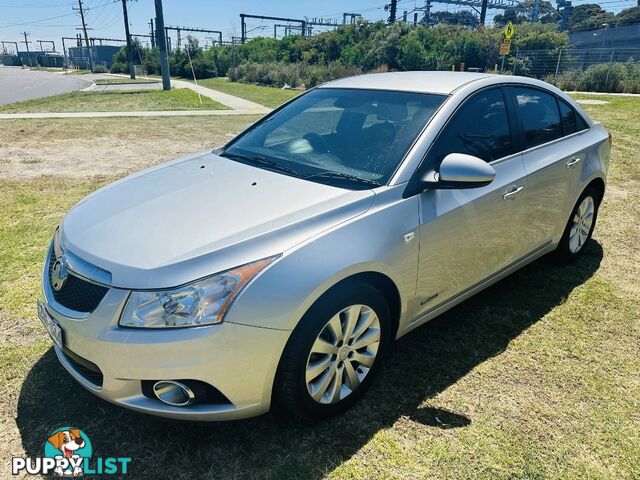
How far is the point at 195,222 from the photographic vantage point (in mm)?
2391

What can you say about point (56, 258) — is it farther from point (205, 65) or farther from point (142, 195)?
point (205, 65)

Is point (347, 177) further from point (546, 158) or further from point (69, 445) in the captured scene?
point (69, 445)

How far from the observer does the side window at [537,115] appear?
353 cm

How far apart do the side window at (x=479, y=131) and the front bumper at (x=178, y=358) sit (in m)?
1.47

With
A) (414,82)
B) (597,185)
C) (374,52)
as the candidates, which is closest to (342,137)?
(414,82)

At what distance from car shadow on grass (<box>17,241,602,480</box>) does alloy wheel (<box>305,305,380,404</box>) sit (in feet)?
0.69

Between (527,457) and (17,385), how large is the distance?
9.02ft

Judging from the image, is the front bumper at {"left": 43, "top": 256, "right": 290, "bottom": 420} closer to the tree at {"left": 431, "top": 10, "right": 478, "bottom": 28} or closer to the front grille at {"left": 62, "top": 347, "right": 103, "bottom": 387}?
the front grille at {"left": 62, "top": 347, "right": 103, "bottom": 387}

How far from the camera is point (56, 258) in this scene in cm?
256

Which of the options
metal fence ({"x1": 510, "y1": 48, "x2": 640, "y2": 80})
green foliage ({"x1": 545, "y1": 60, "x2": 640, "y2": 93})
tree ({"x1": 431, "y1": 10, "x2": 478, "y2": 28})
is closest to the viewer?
green foliage ({"x1": 545, "y1": 60, "x2": 640, "y2": 93})

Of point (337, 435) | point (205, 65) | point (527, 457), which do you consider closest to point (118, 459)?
point (337, 435)

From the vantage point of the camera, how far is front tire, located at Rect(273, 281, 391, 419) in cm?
222

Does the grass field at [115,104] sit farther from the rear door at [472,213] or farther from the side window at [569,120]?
the rear door at [472,213]

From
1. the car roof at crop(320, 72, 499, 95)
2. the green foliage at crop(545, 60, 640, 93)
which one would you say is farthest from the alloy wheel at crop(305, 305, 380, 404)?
the green foliage at crop(545, 60, 640, 93)
